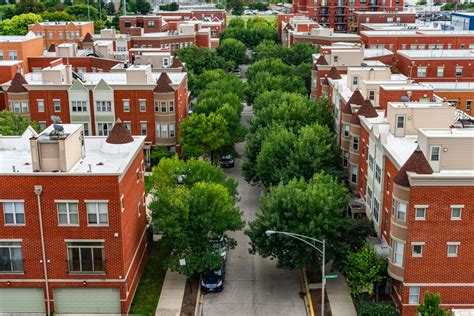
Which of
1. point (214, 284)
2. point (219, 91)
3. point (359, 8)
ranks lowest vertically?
point (214, 284)

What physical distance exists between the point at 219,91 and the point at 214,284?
44.9 metres

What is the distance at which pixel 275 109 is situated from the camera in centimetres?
6981

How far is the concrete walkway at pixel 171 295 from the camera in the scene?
44.2 m

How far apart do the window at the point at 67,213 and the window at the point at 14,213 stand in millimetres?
2574

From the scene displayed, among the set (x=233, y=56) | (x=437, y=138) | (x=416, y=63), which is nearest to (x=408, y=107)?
(x=437, y=138)

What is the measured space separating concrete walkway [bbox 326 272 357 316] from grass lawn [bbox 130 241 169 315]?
13311 millimetres

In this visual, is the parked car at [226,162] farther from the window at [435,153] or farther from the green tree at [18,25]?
the green tree at [18,25]

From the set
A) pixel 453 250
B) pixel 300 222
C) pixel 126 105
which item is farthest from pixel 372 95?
pixel 126 105

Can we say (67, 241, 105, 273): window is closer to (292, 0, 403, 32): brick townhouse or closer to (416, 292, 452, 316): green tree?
(416, 292, 452, 316): green tree

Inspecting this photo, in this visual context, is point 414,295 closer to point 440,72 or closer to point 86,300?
point 86,300

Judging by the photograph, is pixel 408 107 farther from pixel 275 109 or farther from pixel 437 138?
pixel 275 109

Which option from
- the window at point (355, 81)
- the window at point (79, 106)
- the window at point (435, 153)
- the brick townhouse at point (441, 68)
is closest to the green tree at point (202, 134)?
the window at point (79, 106)

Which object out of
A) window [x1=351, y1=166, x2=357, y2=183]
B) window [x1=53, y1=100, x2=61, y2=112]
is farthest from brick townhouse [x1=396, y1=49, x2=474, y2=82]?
window [x1=53, y1=100, x2=61, y2=112]

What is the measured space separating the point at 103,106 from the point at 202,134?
584 inches
